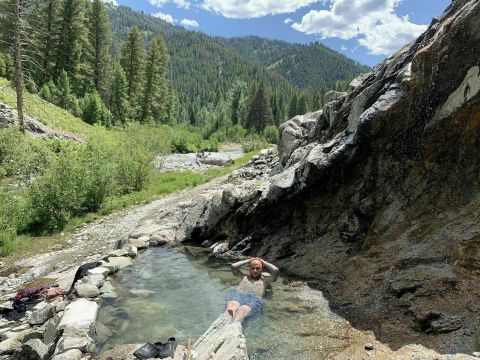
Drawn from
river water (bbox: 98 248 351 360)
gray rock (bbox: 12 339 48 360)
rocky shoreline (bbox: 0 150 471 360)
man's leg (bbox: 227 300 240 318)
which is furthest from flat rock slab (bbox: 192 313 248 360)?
gray rock (bbox: 12 339 48 360)

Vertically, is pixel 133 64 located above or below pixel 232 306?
above

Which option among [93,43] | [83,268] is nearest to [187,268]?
[83,268]

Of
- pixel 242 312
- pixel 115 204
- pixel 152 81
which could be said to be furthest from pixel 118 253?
pixel 152 81

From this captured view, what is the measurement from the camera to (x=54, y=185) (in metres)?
17.8

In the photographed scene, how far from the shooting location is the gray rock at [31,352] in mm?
7879

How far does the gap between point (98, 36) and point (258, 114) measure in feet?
170

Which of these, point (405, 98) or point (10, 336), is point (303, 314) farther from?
point (10, 336)

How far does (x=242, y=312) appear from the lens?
30.0 ft

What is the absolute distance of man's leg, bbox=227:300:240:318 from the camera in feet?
30.0

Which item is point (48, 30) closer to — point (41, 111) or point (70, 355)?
point (41, 111)

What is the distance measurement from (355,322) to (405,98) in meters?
5.51

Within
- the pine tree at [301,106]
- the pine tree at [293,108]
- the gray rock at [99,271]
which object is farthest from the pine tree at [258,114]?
the gray rock at [99,271]

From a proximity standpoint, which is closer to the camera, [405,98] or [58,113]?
[405,98]

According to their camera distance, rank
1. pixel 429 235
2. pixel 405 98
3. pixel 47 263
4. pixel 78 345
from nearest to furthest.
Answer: pixel 78 345 < pixel 429 235 < pixel 405 98 < pixel 47 263
